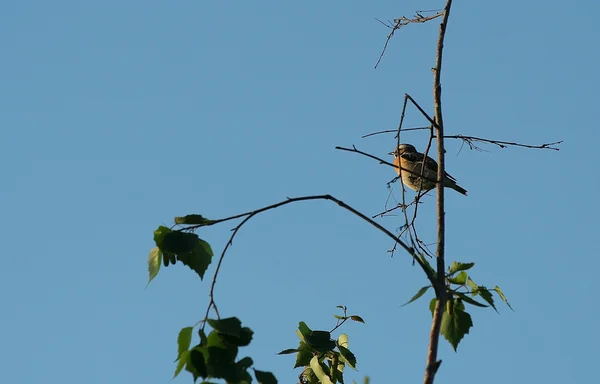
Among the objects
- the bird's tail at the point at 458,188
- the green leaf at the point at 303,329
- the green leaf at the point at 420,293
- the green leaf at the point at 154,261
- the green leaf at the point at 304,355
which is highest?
the bird's tail at the point at 458,188

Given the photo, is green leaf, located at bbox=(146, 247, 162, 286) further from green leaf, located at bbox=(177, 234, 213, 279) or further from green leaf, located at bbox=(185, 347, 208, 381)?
green leaf, located at bbox=(185, 347, 208, 381)

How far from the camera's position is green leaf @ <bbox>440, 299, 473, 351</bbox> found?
3.37 metres

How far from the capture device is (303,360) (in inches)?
168

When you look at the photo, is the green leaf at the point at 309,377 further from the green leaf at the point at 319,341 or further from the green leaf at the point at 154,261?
the green leaf at the point at 154,261

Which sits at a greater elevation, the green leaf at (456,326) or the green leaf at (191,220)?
the green leaf at (191,220)

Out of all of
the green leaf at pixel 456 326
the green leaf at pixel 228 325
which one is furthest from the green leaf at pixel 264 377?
the green leaf at pixel 456 326

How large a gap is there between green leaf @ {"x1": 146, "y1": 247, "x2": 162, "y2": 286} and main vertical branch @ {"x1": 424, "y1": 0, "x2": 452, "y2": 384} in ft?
3.17

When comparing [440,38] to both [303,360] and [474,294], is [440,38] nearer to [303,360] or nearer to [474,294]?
[474,294]

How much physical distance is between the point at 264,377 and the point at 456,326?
2.49 feet

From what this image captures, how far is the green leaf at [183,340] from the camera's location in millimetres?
2930

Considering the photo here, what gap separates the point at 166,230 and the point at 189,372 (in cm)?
54

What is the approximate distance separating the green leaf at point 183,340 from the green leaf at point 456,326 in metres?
0.98

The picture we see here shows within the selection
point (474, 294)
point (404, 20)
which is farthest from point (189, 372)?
point (404, 20)

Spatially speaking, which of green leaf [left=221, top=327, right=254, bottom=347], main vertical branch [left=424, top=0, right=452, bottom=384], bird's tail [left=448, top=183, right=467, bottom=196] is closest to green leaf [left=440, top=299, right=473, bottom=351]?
main vertical branch [left=424, top=0, right=452, bottom=384]
